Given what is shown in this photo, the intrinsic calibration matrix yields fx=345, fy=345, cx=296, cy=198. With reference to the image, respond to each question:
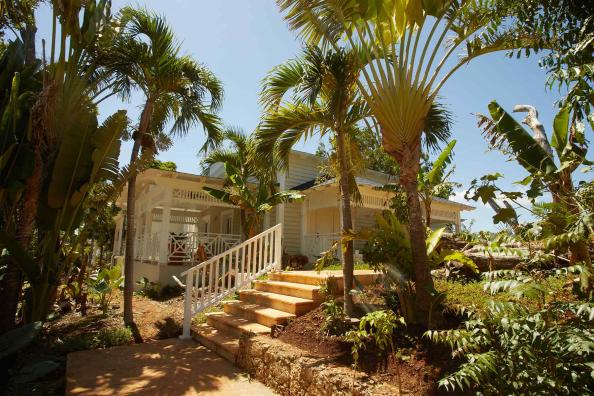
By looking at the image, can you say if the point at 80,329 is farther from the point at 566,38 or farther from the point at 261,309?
the point at 566,38

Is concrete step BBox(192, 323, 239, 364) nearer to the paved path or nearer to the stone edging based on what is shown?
the paved path

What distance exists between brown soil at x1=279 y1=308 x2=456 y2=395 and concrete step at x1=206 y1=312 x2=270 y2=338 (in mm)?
1100

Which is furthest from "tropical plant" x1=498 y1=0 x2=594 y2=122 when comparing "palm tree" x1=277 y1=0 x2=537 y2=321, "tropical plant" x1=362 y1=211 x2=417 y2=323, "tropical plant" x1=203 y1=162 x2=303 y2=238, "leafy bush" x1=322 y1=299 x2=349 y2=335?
"tropical plant" x1=203 y1=162 x2=303 y2=238

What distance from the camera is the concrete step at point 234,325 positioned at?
5.87 meters

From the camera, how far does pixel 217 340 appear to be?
6.15 meters

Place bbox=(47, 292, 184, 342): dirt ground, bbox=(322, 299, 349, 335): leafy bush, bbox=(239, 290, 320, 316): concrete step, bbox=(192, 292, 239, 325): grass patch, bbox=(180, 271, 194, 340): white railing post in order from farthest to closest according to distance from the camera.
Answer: bbox=(192, 292, 239, 325): grass patch, bbox=(47, 292, 184, 342): dirt ground, bbox=(180, 271, 194, 340): white railing post, bbox=(239, 290, 320, 316): concrete step, bbox=(322, 299, 349, 335): leafy bush

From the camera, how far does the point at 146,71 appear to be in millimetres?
7500

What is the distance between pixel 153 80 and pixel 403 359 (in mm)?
7236

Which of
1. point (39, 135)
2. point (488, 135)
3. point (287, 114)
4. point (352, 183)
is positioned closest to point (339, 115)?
point (287, 114)

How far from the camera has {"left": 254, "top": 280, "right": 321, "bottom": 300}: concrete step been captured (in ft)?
20.6

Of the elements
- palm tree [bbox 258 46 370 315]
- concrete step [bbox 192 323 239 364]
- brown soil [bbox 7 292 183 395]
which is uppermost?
palm tree [bbox 258 46 370 315]

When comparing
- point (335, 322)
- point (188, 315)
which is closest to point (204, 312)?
point (188, 315)

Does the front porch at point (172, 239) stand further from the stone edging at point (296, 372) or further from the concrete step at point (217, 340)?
the stone edging at point (296, 372)

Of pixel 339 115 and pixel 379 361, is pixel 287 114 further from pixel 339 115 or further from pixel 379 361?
pixel 379 361
